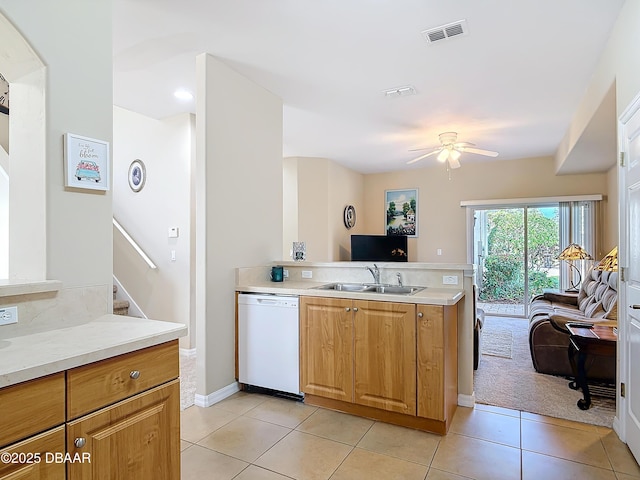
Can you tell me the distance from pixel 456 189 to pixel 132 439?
6539mm

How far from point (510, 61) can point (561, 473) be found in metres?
2.90

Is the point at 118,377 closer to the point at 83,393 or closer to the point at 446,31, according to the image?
the point at 83,393

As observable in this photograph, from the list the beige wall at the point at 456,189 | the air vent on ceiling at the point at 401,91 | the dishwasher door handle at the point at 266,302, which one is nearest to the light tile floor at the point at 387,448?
the dishwasher door handle at the point at 266,302

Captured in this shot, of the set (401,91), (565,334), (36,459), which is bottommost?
(565,334)

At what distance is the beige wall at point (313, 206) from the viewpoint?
20.1 feet

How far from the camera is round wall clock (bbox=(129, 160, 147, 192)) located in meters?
4.44

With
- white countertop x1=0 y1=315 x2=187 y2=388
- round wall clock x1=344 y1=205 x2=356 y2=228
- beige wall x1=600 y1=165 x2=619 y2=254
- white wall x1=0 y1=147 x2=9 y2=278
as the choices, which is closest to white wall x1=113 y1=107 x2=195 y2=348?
white wall x1=0 y1=147 x2=9 y2=278

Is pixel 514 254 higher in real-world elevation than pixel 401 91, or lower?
lower

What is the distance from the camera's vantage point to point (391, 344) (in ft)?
8.02

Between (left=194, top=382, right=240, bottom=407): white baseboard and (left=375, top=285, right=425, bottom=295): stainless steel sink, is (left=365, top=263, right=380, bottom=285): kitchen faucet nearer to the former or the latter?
(left=375, top=285, right=425, bottom=295): stainless steel sink

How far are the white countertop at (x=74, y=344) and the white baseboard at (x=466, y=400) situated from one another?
2.31 meters

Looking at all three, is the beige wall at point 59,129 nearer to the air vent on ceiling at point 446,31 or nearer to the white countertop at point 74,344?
the white countertop at point 74,344

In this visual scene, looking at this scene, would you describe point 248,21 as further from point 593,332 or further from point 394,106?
point 593,332

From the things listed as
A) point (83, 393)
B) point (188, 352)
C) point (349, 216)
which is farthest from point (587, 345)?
point (349, 216)
